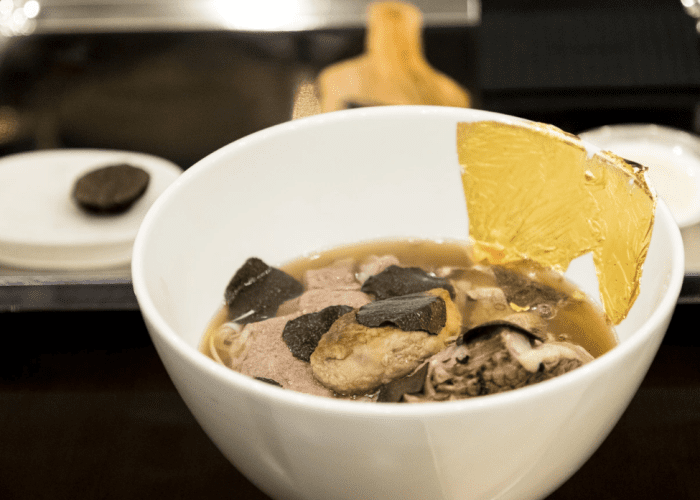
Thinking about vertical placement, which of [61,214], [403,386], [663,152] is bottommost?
[61,214]

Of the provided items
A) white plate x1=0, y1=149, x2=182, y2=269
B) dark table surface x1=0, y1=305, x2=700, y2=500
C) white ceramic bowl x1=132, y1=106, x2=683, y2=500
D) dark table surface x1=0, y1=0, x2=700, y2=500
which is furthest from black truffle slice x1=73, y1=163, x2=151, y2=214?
white ceramic bowl x1=132, y1=106, x2=683, y2=500

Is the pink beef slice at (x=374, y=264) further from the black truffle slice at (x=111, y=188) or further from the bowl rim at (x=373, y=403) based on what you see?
the black truffle slice at (x=111, y=188)

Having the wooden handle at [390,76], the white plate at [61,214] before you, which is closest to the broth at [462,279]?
the white plate at [61,214]

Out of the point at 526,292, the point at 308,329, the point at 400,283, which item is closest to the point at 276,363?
the point at 308,329

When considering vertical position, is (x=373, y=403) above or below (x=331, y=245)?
above

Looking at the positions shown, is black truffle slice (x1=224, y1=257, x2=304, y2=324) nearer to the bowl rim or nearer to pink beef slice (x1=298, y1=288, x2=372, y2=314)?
pink beef slice (x1=298, y1=288, x2=372, y2=314)

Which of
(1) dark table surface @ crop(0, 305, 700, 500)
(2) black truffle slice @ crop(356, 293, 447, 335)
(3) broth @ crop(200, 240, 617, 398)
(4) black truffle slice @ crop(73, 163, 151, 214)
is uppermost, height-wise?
(2) black truffle slice @ crop(356, 293, 447, 335)

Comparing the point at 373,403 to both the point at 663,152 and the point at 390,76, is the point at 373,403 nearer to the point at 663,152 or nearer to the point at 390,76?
the point at 663,152

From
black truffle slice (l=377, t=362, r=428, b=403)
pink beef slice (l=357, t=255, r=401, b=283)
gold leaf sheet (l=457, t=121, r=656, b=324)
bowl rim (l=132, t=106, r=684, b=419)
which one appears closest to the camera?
bowl rim (l=132, t=106, r=684, b=419)
